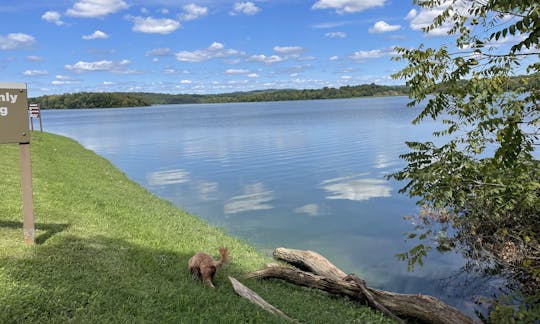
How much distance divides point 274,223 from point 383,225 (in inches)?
164

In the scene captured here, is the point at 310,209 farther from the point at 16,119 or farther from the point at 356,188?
the point at 16,119

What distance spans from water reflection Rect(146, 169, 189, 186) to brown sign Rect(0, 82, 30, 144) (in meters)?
17.0

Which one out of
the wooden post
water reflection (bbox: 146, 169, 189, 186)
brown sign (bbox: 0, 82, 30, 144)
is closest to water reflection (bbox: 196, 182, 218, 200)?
water reflection (bbox: 146, 169, 189, 186)

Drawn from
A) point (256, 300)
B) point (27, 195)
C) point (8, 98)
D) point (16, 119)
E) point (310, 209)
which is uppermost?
point (8, 98)

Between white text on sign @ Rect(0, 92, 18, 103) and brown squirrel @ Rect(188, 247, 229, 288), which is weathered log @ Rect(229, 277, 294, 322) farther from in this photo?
white text on sign @ Rect(0, 92, 18, 103)

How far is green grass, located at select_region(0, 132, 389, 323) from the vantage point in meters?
5.30

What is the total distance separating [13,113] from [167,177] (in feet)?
63.2

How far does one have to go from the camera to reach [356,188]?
21.6 metres

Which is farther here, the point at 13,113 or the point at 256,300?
the point at 13,113

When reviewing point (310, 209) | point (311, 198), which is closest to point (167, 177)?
point (311, 198)

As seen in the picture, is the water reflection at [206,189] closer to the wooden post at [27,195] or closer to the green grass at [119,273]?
the green grass at [119,273]

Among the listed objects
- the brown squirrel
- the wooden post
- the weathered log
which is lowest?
the weathered log

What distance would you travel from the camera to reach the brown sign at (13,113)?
273 inches

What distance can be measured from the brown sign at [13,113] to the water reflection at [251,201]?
1100 cm
